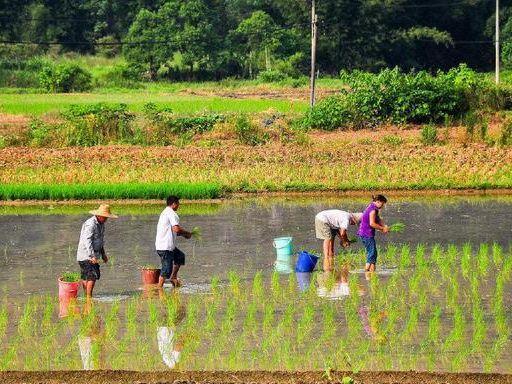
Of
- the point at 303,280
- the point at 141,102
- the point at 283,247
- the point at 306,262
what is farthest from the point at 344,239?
the point at 141,102

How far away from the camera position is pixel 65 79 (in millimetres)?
54812

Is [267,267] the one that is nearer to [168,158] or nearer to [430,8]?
[168,158]

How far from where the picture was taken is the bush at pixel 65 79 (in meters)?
54.7

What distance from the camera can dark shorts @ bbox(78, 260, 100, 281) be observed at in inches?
567

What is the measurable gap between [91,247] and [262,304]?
6.84 feet

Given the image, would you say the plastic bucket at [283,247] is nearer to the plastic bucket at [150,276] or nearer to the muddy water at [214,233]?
the muddy water at [214,233]

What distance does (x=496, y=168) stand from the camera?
27.7m

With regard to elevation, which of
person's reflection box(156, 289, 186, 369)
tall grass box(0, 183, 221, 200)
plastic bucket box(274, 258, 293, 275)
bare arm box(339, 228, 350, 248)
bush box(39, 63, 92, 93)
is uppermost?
bush box(39, 63, 92, 93)

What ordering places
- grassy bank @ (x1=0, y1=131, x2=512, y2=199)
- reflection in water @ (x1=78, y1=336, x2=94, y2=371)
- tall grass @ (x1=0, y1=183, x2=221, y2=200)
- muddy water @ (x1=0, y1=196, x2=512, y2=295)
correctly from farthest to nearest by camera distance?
grassy bank @ (x1=0, y1=131, x2=512, y2=199) → tall grass @ (x1=0, y1=183, x2=221, y2=200) → muddy water @ (x1=0, y1=196, x2=512, y2=295) → reflection in water @ (x1=78, y1=336, x2=94, y2=371)

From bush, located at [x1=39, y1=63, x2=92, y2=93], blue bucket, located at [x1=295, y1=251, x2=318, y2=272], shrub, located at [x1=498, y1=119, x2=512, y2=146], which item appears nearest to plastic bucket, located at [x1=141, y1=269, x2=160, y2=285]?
blue bucket, located at [x1=295, y1=251, x2=318, y2=272]

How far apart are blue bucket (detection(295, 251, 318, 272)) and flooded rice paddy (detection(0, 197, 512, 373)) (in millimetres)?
229

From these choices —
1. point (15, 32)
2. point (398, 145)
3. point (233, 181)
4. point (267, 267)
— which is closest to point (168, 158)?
point (233, 181)

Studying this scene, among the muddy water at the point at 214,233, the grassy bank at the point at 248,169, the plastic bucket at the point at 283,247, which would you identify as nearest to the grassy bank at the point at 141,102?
the grassy bank at the point at 248,169

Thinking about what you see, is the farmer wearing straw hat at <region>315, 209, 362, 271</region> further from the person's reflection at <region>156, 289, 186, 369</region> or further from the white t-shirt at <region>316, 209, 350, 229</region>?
the person's reflection at <region>156, 289, 186, 369</region>
